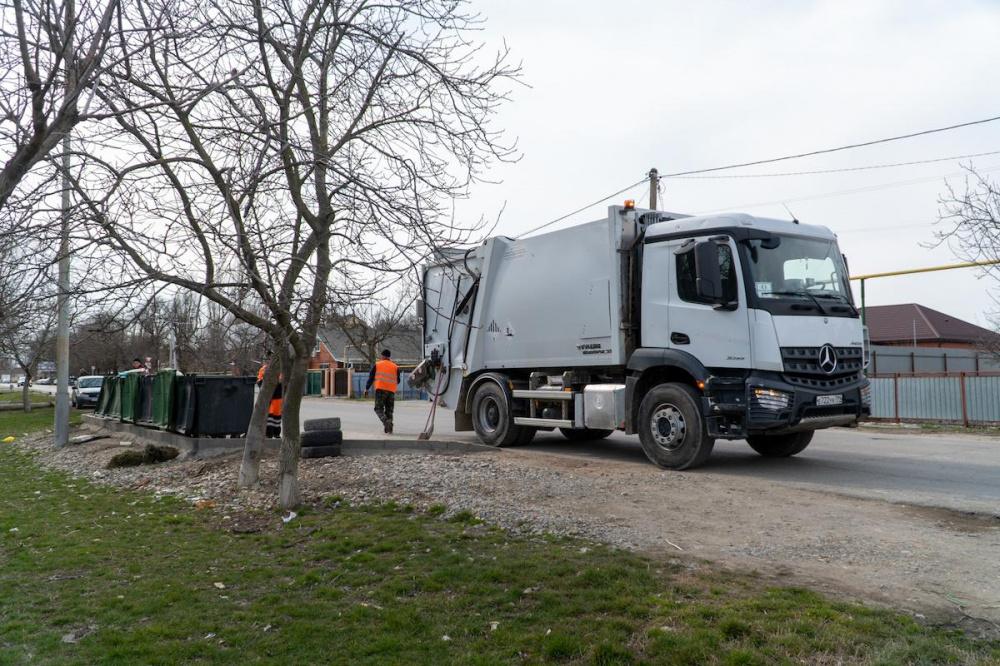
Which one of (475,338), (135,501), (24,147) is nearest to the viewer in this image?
(24,147)

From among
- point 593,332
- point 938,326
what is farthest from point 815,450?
point 938,326

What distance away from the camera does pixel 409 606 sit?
4.99 metres

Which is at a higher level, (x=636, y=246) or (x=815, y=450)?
(x=636, y=246)

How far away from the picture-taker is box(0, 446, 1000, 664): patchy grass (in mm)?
4043

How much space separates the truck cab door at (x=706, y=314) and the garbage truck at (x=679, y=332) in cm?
2

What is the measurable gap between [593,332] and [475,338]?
2.82 m

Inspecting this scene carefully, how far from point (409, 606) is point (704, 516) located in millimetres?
3043

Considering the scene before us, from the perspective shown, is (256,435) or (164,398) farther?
(164,398)

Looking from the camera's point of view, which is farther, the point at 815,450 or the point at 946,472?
the point at 815,450

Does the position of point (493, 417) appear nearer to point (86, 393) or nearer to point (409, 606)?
point (409, 606)

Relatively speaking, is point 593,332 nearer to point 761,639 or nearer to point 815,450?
point 815,450

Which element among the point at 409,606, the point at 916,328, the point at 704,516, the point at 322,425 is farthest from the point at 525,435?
the point at 916,328

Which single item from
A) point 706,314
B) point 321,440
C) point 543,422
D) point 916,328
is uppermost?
point 916,328

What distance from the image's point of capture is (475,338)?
12797 mm
